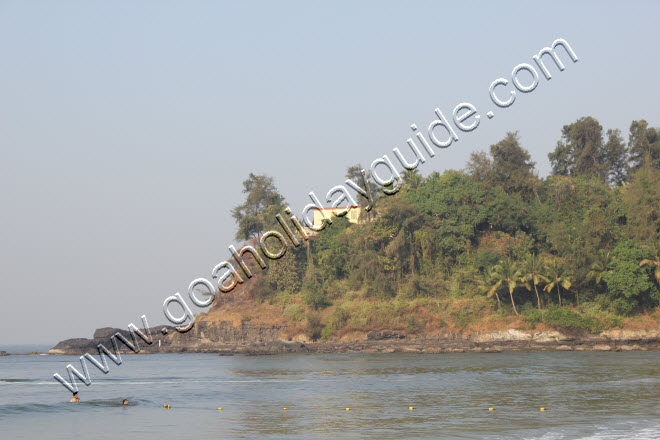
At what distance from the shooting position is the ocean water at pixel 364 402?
2244 centimetres

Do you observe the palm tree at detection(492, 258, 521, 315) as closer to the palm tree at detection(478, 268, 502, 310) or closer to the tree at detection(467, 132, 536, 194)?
the palm tree at detection(478, 268, 502, 310)

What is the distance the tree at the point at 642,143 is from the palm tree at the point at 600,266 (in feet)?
74.1

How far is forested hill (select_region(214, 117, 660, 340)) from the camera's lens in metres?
60.6

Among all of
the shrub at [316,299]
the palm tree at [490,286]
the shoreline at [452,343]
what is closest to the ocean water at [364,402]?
the shoreline at [452,343]

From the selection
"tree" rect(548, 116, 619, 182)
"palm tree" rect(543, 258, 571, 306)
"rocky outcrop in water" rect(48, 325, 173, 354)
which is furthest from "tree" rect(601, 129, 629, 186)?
"rocky outcrop in water" rect(48, 325, 173, 354)

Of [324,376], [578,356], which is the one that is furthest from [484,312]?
[324,376]

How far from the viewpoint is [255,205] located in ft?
277

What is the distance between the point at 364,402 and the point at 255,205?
56939 millimetres

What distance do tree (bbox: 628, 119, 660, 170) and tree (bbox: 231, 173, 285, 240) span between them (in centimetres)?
4286

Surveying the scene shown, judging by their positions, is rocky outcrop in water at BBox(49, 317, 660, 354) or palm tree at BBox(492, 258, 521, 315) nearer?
rocky outcrop in water at BBox(49, 317, 660, 354)

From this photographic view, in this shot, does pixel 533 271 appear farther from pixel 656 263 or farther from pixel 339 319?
pixel 339 319

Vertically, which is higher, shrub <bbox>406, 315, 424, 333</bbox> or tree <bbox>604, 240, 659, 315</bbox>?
shrub <bbox>406, 315, 424, 333</bbox>

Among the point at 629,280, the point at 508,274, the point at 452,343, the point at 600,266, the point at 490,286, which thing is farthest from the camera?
the point at 490,286

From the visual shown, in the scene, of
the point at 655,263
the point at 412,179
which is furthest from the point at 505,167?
the point at 655,263
